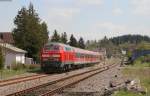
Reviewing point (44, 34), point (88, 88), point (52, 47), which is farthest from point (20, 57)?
point (88, 88)

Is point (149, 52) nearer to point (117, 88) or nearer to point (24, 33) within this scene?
point (24, 33)

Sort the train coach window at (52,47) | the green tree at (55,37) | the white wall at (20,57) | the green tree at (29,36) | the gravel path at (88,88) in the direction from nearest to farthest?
the gravel path at (88,88), the train coach window at (52,47), the white wall at (20,57), the green tree at (29,36), the green tree at (55,37)

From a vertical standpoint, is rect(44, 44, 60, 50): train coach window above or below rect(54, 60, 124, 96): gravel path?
above

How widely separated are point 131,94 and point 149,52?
225 feet

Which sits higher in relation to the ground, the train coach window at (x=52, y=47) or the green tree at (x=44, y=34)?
the green tree at (x=44, y=34)

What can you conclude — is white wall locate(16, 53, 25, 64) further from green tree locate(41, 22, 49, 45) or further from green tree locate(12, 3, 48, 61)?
green tree locate(41, 22, 49, 45)

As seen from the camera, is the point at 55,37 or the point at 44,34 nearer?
the point at 44,34

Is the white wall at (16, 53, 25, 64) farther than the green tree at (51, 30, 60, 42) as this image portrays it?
No

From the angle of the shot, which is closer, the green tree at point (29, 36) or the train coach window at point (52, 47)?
the train coach window at point (52, 47)

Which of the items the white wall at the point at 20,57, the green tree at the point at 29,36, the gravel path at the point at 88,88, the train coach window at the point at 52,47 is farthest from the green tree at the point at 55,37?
the gravel path at the point at 88,88

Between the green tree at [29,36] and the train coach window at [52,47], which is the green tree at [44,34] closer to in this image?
the green tree at [29,36]

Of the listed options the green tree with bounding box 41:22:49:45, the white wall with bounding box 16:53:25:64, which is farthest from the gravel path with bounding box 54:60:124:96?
the green tree with bounding box 41:22:49:45

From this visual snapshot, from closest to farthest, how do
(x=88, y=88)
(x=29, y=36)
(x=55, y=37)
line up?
(x=88, y=88), (x=29, y=36), (x=55, y=37)

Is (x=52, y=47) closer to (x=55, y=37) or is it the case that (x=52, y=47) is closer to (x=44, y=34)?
(x=44, y=34)
